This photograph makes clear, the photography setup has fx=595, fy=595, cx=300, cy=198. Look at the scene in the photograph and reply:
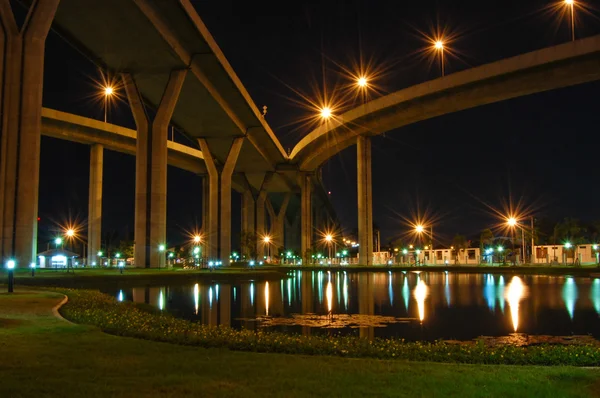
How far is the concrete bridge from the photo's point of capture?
26125 millimetres

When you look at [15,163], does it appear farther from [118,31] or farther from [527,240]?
[527,240]

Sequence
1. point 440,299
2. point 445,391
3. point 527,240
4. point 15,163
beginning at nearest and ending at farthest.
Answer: point 445,391
point 440,299
point 15,163
point 527,240

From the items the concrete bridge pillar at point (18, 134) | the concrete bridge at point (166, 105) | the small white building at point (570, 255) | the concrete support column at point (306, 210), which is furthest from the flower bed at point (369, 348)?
the concrete support column at point (306, 210)

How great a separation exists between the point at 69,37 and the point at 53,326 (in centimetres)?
2846

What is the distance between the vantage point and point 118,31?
34031mm

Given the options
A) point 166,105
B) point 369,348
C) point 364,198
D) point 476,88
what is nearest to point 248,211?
point 364,198

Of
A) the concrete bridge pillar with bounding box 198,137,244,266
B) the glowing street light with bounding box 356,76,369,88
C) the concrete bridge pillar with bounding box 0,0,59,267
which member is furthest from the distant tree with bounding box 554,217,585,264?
the concrete bridge pillar with bounding box 0,0,59,267

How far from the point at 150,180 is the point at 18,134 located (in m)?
15.3

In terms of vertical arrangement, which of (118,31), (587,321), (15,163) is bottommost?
(587,321)

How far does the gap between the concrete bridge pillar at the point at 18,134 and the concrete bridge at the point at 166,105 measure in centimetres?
4

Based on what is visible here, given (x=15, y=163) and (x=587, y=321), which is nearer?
(x=587, y=321)

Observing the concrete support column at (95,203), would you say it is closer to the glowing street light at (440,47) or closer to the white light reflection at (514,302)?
the glowing street light at (440,47)

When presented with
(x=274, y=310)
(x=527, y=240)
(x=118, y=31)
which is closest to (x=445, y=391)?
(x=274, y=310)

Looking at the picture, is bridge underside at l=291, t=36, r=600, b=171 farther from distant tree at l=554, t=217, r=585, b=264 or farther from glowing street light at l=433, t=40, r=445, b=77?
distant tree at l=554, t=217, r=585, b=264
